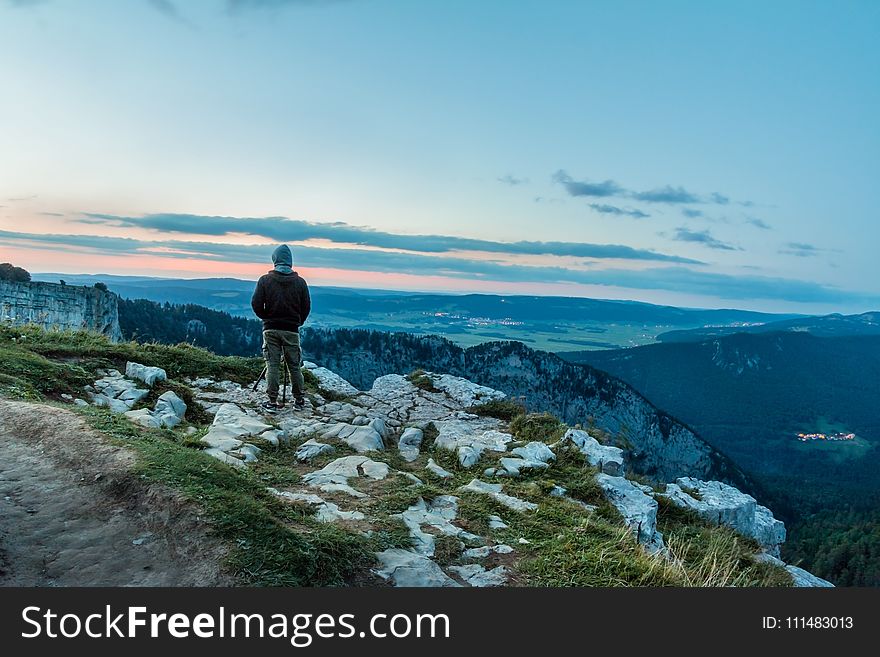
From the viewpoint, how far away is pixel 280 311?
1285 centimetres

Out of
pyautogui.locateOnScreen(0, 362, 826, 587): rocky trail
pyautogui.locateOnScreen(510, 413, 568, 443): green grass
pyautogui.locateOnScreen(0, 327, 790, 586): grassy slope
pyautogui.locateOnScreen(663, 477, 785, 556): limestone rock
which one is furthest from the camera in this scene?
pyautogui.locateOnScreen(510, 413, 568, 443): green grass

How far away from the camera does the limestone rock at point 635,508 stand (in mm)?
8328

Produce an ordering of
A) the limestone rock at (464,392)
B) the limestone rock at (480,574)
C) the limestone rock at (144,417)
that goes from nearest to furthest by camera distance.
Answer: the limestone rock at (480,574) < the limestone rock at (144,417) < the limestone rock at (464,392)

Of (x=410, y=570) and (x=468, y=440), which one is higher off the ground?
(x=410, y=570)

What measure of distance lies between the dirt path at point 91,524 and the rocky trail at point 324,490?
0.02m

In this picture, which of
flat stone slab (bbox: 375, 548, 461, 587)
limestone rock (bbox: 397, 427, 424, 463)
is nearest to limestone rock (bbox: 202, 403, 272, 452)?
limestone rock (bbox: 397, 427, 424, 463)

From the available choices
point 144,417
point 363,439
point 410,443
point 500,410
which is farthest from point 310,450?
point 500,410

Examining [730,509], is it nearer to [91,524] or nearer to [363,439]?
[363,439]

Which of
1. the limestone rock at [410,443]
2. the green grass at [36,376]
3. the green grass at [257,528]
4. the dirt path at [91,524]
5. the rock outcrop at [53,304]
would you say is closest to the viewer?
the dirt path at [91,524]

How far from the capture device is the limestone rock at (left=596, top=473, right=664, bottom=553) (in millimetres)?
8328

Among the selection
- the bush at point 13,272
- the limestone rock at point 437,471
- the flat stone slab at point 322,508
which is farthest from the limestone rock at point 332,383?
the bush at point 13,272

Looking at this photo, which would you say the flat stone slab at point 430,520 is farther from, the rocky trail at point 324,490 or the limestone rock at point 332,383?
the limestone rock at point 332,383

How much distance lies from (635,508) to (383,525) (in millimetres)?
4966

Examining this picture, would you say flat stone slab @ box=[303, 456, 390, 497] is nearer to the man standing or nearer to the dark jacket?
the man standing
